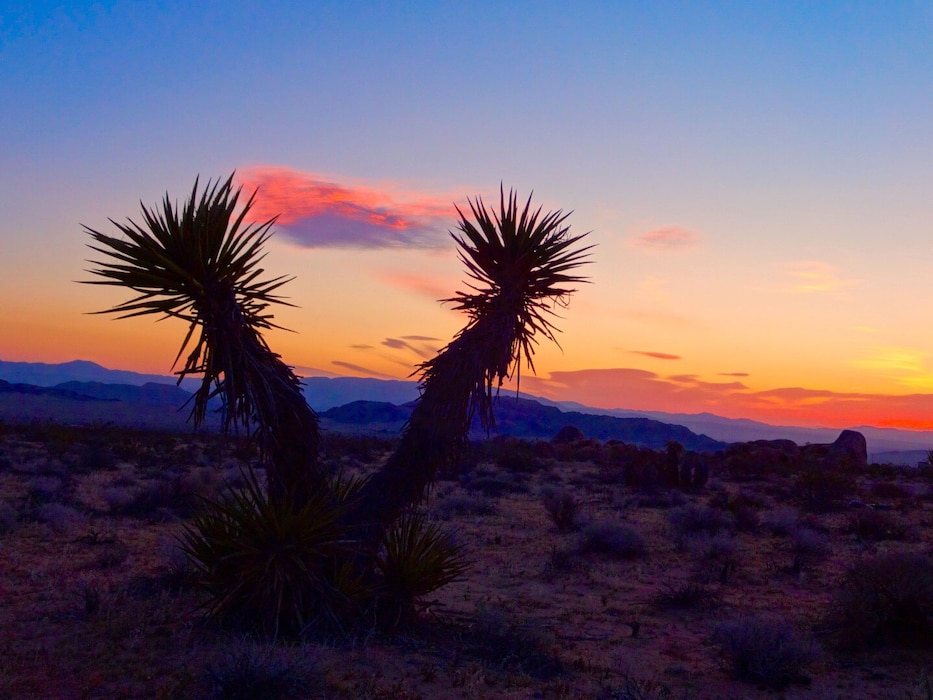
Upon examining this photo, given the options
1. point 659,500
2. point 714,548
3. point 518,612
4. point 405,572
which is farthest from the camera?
point 659,500

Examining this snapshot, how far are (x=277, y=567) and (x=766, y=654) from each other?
490 cm

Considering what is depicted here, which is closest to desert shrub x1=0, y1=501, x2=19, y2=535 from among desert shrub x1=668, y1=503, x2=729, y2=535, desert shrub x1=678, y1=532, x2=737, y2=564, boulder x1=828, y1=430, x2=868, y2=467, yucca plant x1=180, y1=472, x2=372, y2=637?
yucca plant x1=180, y1=472, x2=372, y2=637

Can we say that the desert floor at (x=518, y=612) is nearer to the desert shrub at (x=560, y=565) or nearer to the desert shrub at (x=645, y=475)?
the desert shrub at (x=560, y=565)

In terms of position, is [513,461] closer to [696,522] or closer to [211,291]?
[696,522]

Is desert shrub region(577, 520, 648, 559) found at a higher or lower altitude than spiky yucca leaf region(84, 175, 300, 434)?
lower

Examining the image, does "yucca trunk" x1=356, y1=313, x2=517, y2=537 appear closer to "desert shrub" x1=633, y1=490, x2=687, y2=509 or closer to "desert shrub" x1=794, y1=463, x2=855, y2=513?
"desert shrub" x1=633, y1=490, x2=687, y2=509

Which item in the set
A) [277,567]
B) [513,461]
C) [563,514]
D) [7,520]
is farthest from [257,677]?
[513,461]

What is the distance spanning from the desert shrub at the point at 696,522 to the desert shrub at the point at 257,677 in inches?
457

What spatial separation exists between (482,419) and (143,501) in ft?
37.9

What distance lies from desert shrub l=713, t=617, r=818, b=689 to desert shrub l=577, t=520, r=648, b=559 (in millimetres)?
5933

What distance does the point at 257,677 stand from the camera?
587cm

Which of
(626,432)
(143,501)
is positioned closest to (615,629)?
(143,501)

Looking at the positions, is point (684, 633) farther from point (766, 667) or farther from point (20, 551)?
point (20, 551)

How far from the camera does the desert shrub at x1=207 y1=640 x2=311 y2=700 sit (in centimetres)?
585
